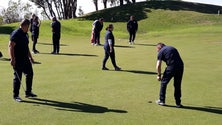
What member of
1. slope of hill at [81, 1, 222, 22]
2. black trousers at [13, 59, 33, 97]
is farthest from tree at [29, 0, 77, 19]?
black trousers at [13, 59, 33, 97]

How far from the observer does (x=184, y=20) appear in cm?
5291

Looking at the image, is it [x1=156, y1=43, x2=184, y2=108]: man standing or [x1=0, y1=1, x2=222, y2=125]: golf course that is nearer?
[x1=0, y1=1, x2=222, y2=125]: golf course

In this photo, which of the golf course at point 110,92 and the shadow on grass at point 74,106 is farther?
the shadow on grass at point 74,106

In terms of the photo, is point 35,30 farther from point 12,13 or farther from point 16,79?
point 12,13

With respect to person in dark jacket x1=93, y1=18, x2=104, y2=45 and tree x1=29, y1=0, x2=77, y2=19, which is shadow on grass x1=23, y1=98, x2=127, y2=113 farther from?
tree x1=29, y1=0, x2=77, y2=19

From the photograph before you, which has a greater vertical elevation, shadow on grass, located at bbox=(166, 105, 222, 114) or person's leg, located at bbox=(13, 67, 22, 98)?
person's leg, located at bbox=(13, 67, 22, 98)

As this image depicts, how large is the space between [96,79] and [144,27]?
3579cm

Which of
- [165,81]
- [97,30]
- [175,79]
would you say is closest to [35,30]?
[97,30]

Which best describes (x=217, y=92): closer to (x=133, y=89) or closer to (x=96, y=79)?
(x=133, y=89)

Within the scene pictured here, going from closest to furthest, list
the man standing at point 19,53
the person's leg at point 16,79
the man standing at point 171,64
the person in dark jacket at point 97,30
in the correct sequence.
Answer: the man standing at point 171,64
the man standing at point 19,53
the person's leg at point 16,79
the person in dark jacket at point 97,30

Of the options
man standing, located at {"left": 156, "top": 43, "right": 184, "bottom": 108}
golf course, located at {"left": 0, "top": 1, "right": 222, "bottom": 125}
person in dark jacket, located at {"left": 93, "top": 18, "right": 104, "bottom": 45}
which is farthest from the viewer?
person in dark jacket, located at {"left": 93, "top": 18, "right": 104, "bottom": 45}

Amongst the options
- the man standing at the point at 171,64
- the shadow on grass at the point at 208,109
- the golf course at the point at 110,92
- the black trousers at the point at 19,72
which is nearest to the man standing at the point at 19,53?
the black trousers at the point at 19,72

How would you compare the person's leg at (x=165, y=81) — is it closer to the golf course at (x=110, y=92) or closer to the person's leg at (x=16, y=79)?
the golf course at (x=110, y=92)

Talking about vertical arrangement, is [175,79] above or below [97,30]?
below
